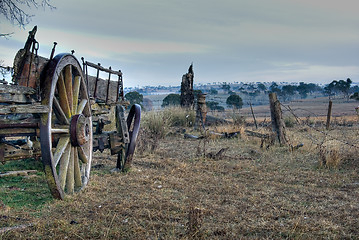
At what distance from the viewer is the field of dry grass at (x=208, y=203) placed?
10.7 ft

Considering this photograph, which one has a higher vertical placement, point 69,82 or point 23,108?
point 69,82

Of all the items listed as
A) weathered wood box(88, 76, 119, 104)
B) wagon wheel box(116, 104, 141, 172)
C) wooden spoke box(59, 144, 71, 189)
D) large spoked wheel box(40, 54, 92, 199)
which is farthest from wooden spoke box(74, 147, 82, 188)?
weathered wood box(88, 76, 119, 104)

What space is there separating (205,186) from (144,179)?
1004mm

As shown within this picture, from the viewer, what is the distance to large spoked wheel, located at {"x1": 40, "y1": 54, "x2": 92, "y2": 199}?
11.9 feet

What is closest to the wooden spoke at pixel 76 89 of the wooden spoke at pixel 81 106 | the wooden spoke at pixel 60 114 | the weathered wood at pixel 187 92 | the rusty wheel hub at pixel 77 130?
the wooden spoke at pixel 81 106

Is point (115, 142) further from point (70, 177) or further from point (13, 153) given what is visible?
point (13, 153)

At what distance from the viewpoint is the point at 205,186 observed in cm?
520

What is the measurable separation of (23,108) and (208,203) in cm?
239

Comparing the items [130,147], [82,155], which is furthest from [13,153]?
[130,147]

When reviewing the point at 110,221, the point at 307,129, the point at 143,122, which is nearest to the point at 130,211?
the point at 110,221

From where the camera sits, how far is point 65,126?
4.31m

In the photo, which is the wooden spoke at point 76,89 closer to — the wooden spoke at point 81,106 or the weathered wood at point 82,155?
the wooden spoke at point 81,106

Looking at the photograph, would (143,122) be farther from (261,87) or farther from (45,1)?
(261,87)

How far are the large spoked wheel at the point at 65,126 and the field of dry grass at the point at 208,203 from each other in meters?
0.28
